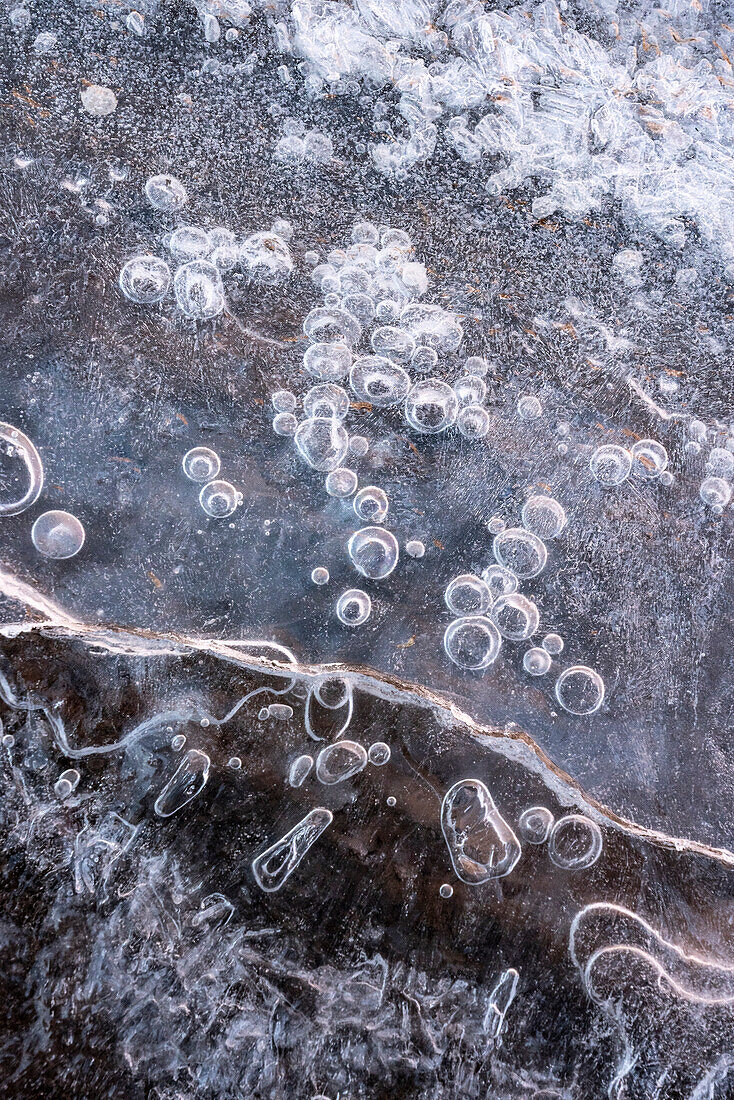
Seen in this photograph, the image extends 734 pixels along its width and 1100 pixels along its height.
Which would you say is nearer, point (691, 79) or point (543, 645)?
point (543, 645)

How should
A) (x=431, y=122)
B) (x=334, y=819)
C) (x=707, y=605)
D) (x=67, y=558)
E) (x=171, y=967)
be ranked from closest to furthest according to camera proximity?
1. (x=171, y=967)
2. (x=334, y=819)
3. (x=67, y=558)
4. (x=707, y=605)
5. (x=431, y=122)

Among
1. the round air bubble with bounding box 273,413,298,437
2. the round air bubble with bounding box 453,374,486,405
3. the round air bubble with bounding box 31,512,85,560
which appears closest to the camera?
the round air bubble with bounding box 31,512,85,560

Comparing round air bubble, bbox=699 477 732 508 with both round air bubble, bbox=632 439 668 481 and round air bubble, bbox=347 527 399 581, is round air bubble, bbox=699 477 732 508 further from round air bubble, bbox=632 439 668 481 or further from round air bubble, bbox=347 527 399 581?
round air bubble, bbox=347 527 399 581

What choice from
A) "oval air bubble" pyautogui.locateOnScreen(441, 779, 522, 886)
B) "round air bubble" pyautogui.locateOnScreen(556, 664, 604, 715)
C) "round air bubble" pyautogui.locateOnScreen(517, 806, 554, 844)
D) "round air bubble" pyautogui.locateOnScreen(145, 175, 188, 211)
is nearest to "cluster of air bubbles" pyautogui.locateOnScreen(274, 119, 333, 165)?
"round air bubble" pyautogui.locateOnScreen(145, 175, 188, 211)

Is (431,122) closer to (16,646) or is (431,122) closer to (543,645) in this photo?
(543,645)

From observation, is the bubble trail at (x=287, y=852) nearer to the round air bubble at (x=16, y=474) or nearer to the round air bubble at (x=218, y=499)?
the round air bubble at (x=218, y=499)

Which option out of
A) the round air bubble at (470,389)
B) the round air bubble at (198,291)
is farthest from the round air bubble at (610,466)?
the round air bubble at (198,291)

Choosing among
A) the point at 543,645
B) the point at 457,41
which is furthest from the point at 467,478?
the point at 457,41
